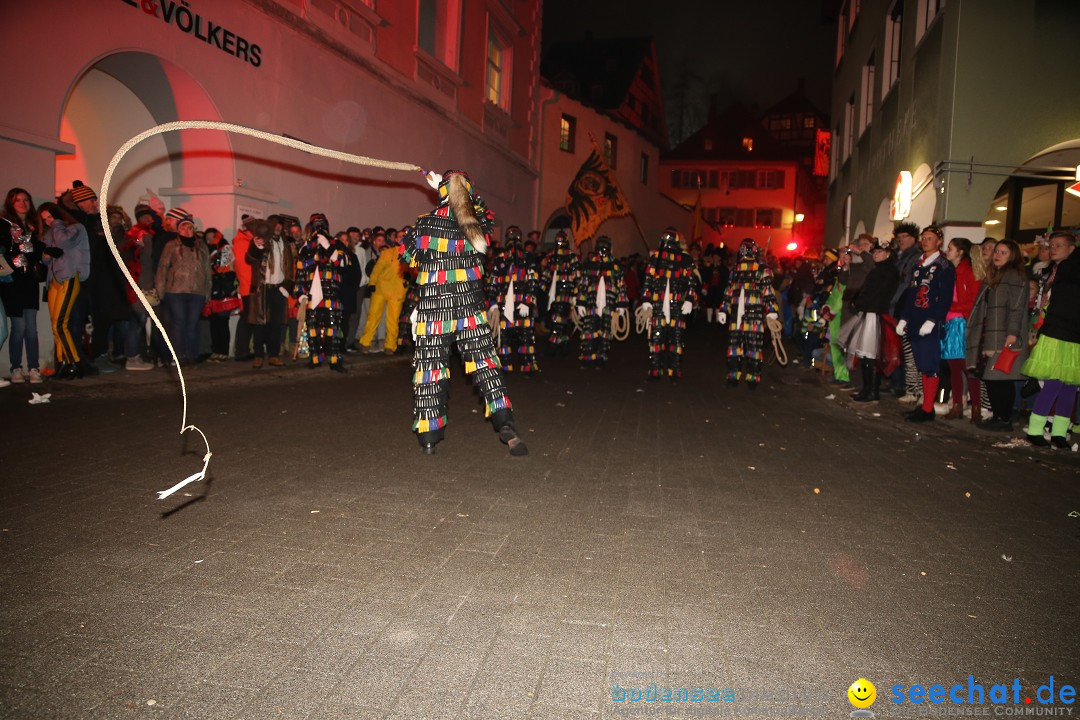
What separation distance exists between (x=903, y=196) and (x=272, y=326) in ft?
39.5

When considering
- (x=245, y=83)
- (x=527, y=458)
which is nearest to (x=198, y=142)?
(x=245, y=83)

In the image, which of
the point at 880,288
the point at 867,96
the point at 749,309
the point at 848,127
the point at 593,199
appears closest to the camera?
the point at 880,288

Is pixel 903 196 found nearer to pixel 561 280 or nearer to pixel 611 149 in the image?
pixel 561 280

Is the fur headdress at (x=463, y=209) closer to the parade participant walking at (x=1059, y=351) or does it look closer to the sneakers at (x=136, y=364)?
the parade participant walking at (x=1059, y=351)

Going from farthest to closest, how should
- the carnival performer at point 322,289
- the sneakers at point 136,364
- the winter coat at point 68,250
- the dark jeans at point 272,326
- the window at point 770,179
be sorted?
the window at point 770,179, the dark jeans at point 272,326, the carnival performer at point 322,289, the sneakers at point 136,364, the winter coat at point 68,250

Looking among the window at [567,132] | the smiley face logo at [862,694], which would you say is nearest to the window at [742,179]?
the window at [567,132]

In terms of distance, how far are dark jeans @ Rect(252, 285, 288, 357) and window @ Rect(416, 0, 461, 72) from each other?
9.29 m

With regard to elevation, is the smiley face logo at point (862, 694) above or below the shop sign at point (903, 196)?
below

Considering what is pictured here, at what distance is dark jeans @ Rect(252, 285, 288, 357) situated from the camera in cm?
1134

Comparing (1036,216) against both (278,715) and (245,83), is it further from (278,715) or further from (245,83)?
(278,715)

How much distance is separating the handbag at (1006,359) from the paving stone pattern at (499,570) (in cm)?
111

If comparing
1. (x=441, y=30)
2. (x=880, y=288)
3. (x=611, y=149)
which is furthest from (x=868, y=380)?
(x=611, y=149)

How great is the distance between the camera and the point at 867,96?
2070cm

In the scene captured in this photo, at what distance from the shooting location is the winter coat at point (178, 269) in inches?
399
